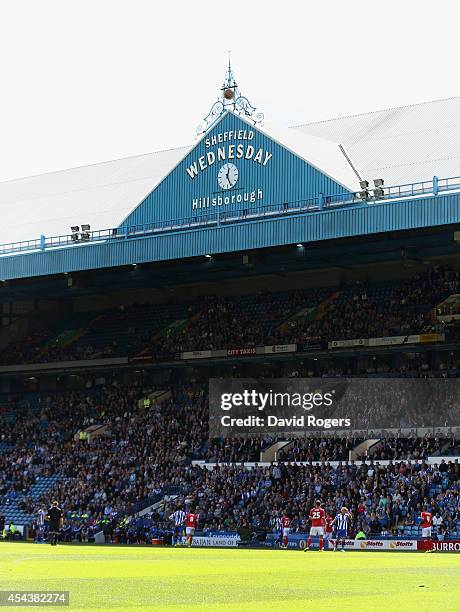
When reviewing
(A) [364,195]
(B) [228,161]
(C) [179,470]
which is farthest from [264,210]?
(C) [179,470]

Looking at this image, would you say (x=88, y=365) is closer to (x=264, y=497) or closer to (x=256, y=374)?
(x=256, y=374)

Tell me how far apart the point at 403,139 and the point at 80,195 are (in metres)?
21.6

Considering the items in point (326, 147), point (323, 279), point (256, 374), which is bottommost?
point (256, 374)

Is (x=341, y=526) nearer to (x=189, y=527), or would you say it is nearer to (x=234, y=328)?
(x=189, y=527)

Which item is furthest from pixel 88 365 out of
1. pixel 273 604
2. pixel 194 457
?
pixel 273 604

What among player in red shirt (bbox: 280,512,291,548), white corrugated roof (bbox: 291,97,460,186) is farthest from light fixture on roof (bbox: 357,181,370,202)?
player in red shirt (bbox: 280,512,291,548)

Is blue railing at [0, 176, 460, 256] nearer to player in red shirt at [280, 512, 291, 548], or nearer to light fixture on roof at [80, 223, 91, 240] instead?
light fixture on roof at [80, 223, 91, 240]

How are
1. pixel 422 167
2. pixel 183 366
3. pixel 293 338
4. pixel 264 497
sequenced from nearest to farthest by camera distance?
pixel 264 497 → pixel 422 167 → pixel 293 338 → pixel 183 366

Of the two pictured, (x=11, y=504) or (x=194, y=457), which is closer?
(x=194, y=457)

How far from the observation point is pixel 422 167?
53.0m

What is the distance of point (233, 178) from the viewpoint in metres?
52.8

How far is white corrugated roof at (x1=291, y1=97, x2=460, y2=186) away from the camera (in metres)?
53.1

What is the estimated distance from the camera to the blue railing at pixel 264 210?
48438 mm

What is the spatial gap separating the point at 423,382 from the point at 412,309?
524cm
